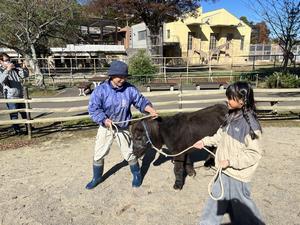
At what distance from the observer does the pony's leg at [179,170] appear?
13.4ft

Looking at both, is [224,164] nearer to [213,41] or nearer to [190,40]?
[190,40]

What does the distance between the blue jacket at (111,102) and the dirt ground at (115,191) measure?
112 centimetres

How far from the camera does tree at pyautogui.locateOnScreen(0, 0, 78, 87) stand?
556 inches

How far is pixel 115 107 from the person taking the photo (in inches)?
149

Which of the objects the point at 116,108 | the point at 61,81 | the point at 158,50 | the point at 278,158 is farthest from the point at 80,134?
the point at 158,50

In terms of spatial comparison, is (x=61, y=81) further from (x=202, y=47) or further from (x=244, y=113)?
(x=202, y=47)

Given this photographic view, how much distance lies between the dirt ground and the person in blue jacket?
0.50 meters

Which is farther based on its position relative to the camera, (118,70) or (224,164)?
(118,70)

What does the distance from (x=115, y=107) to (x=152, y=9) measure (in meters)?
19.4

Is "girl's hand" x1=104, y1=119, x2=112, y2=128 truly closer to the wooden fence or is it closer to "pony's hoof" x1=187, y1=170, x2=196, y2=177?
"pony's hoof" x1=187, y1=170, x2=196, y2=177

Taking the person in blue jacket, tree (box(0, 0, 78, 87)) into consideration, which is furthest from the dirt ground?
tree (box(0, 0, 78, 87))

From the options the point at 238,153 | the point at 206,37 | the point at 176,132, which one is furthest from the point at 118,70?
the point at 206,37

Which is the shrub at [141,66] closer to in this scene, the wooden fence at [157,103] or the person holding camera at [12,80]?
the wooden fence at [157,103]

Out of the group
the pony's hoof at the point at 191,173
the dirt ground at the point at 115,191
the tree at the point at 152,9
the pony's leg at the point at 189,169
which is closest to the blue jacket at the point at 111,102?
the dirt ground at the point at 115,191
